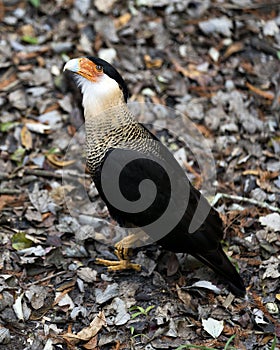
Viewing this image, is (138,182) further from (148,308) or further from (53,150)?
(53,150)

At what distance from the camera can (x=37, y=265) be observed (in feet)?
16.3

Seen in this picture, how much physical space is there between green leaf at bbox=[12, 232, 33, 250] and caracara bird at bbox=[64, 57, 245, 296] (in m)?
0.84

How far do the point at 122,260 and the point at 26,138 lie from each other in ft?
6.23

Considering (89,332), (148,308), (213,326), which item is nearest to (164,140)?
(148,308)

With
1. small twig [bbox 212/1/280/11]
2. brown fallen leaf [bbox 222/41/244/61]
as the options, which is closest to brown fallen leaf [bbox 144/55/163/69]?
brown fallen leaf [bbox 222/41/244/61]

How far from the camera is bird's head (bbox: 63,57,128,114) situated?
15.5ft

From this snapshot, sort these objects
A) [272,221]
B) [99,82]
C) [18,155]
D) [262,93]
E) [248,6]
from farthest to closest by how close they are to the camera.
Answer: [248,6], [262,93], [18,155], [272,221], [99,82]

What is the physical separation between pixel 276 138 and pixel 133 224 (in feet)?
7.23

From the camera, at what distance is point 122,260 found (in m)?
5.04

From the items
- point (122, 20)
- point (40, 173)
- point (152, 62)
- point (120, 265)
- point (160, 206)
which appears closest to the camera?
point (160, 206)

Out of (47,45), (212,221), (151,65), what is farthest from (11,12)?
(212,221)

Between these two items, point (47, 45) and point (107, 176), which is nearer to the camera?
point (107, 176)

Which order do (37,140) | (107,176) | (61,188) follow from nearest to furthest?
(107,176), (61,188), (37,140)

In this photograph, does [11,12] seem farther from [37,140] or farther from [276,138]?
[276,138]
